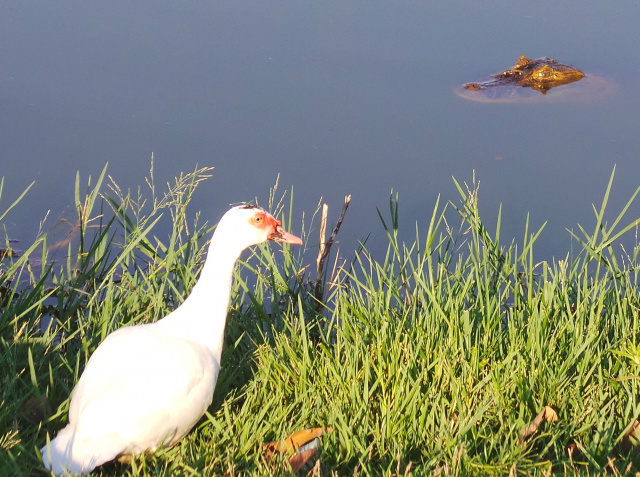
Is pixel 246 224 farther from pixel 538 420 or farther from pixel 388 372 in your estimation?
pixel 538 420

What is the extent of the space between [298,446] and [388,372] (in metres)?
0.48

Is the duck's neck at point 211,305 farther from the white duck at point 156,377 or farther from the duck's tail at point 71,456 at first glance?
the duck's tail at point 71,456

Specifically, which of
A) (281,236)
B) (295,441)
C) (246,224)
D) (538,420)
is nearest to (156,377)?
(295,441)

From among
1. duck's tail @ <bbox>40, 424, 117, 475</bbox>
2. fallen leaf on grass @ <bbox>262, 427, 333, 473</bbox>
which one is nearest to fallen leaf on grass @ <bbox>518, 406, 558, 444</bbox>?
fallen leaf on grass @ <bbox>262, 427, 333, 473</bbox>

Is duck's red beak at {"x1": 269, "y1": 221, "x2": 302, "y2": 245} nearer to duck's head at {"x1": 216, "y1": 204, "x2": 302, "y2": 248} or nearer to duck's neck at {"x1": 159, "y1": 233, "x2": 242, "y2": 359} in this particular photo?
duck's head at {"x1": 216, "y1": 204, "x2": 302, "y2": 248}

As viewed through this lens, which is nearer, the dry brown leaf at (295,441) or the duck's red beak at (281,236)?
the dry brown leaf at (295,441)

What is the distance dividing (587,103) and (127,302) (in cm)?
382

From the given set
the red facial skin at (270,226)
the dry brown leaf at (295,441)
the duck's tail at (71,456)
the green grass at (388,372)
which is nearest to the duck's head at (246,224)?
the red facial skin at (270,226)

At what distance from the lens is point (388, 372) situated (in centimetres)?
295

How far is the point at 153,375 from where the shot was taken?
268cm

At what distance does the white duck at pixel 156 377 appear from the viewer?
254cm

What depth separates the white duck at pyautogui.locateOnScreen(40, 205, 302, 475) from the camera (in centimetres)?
254

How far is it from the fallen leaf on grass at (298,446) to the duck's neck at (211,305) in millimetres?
414

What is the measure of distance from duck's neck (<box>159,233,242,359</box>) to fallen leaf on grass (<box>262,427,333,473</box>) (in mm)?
414
